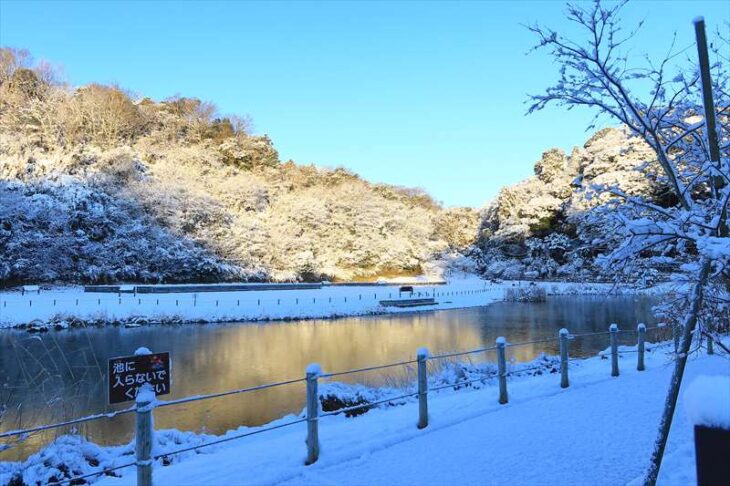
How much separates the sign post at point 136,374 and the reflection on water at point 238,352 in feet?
13.4

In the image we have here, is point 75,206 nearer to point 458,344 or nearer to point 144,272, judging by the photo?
point 144,272

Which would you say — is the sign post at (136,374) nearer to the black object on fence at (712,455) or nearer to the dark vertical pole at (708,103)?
the black object on fence at (712,455)

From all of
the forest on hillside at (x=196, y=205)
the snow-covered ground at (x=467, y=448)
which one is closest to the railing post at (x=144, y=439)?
the snow-covered ground at (x=467, y=448)

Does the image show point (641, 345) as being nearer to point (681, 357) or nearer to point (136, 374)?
point (681, 357)

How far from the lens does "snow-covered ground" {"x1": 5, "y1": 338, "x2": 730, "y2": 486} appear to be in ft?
17.1

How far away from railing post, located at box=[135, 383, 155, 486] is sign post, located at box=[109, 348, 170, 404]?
10.6 inches

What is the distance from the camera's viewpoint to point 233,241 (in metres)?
41.5

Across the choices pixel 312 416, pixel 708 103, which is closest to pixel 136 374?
pixel 312 416

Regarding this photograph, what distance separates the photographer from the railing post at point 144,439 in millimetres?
4684

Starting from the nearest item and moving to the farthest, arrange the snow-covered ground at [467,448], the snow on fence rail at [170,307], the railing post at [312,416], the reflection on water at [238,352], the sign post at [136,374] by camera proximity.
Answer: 1. the sign post at [136,374]
2. the snow-covered ground at [467,448]
3. the railing post at [312,416]
4. the reflection on water at [238,352]
5. the snow on fence rail at [170,307]

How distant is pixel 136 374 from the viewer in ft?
16.5

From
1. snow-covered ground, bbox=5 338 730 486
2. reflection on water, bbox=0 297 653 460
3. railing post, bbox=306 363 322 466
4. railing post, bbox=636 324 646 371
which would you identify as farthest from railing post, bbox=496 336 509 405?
railing post, bbox=636 324 646 371

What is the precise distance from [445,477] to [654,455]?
2067 mm

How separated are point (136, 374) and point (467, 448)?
3798 millimetres
